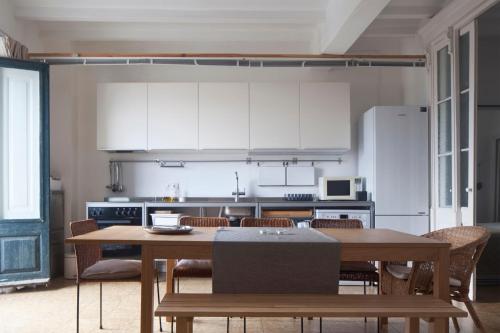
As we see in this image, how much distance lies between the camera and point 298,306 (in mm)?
2188

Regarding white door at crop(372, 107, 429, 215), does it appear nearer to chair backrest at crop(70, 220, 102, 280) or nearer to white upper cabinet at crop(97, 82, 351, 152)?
white upper cabinet at crop(97, 82, 351, 152)

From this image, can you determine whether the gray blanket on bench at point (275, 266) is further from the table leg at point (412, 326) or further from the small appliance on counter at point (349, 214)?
the small appliance on counter at point (349, 214)

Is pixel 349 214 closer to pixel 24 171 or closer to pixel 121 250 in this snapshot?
pixel 121 250

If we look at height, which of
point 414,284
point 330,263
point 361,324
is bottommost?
point 361,324

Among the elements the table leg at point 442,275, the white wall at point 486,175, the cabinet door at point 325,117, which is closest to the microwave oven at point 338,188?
the cabinet door at point 325,117

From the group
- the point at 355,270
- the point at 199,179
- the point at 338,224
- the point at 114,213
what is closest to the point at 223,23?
the point at 199,179

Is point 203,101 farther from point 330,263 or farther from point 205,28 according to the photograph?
point 330,263

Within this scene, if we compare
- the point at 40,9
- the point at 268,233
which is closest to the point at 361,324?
the point at 268,233

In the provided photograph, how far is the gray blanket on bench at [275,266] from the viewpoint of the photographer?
2.44 meters

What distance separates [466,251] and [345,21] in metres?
2.32

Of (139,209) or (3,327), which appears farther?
(139,209)

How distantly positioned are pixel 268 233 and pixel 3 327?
227 centimetres

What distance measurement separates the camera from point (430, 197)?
16.5 ft

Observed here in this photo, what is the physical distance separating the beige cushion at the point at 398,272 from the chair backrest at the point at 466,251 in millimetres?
314
